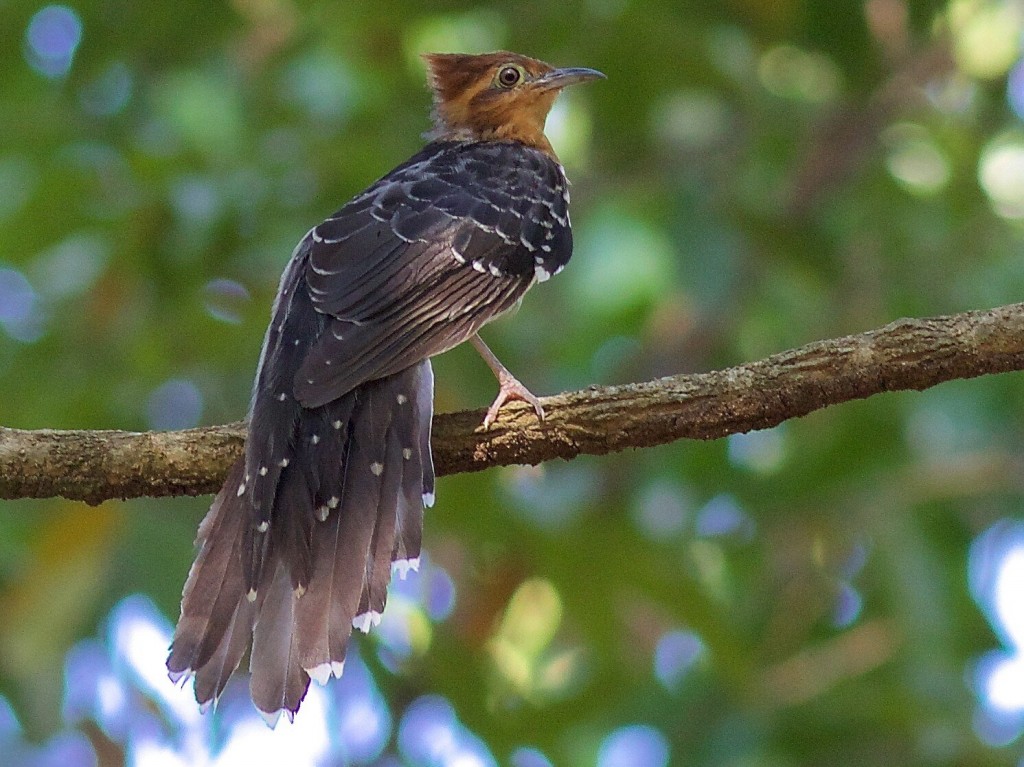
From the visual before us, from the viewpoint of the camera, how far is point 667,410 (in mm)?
4289

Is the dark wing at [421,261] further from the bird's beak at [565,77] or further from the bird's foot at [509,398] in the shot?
the bird's beak at [565,77]

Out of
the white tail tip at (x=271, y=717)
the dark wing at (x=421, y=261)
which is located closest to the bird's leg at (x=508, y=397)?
the dark wing at (x=421, y=261)

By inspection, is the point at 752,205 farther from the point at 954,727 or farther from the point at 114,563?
the point at 114,563

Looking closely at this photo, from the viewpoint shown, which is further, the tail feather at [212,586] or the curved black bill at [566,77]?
the curved black bill at [566,77]

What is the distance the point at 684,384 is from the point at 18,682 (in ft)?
10.9

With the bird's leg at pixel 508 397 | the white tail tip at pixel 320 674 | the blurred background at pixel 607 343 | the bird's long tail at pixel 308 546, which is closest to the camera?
the white tail tip at pixel 320 674

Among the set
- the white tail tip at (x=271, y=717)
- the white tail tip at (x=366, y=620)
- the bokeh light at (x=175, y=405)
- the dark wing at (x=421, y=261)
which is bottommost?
the white tail tip at (x=271, y=717)

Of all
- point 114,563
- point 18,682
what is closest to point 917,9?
point 114,563

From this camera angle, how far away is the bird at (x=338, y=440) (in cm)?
438

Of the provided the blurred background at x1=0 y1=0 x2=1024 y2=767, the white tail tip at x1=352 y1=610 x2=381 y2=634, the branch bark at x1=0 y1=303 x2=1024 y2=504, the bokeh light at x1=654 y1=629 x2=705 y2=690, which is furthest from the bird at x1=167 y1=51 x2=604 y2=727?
the bokeh light at x1=654 y1=629 x2=705 y2=690

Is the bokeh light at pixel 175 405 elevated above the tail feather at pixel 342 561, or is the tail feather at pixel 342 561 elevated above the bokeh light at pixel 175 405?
the bokeh light at pixel 175 405

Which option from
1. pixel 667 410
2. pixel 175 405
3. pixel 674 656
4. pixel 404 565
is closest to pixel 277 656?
pixel 404 565

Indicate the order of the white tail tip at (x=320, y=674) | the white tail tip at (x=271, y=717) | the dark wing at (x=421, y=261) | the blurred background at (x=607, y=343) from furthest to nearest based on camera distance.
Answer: the blurred background at (x=607, y=343)
the dark wing at (x=421, y=261)
the white tail tip at (x=320, y=674)
the white tail tip at (x=271, y=717)

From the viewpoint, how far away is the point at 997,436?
7855mm
